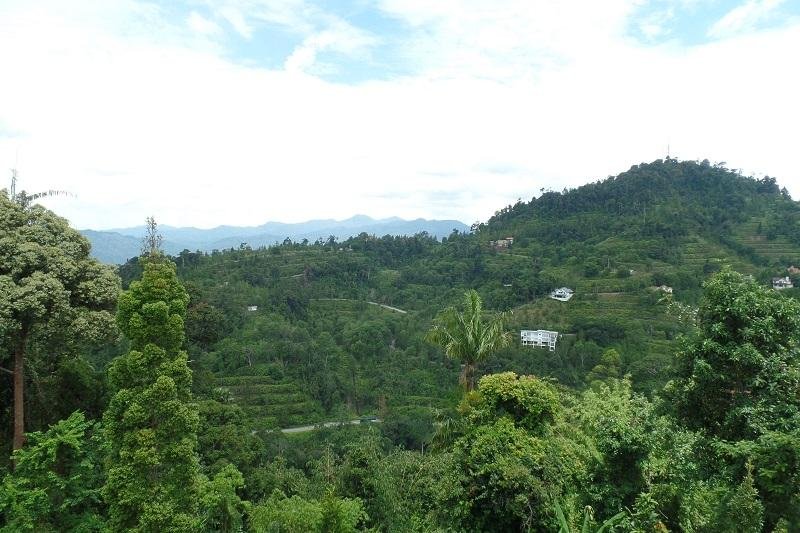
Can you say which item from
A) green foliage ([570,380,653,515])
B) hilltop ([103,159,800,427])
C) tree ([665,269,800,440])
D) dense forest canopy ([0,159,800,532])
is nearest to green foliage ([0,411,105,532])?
dense forest canopy ([0,159,800,532])

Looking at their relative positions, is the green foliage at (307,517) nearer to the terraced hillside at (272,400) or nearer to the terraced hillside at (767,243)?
the terraced hillside at (272,400)

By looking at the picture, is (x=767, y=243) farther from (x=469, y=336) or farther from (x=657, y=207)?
(x=469, y=336)

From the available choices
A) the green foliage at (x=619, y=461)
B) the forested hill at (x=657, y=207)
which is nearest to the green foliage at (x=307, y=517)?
the green foliage at (x=619, y=461)

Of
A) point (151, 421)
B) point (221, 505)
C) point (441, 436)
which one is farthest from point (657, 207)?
point (151, 421)

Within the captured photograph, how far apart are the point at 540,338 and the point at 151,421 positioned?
4275cm

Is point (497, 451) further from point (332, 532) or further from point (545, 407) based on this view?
point (332, 532)

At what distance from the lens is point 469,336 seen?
10.1 m

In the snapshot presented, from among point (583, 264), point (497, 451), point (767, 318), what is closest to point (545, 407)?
point (497, 451)

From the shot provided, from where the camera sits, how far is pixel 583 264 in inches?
2346

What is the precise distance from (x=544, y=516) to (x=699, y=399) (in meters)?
2.72

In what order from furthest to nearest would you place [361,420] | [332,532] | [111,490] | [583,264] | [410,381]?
[583,264], [410,381], [361,420], [332,532], [111,490]

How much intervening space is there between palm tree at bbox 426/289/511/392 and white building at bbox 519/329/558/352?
3669cm

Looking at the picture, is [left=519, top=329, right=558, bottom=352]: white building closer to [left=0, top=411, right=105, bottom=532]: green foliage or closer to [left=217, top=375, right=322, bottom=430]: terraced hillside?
[left=217, top=375, right=322, bottom=430]: terraced hillside

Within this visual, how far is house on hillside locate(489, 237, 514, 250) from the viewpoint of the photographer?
76.1 m
